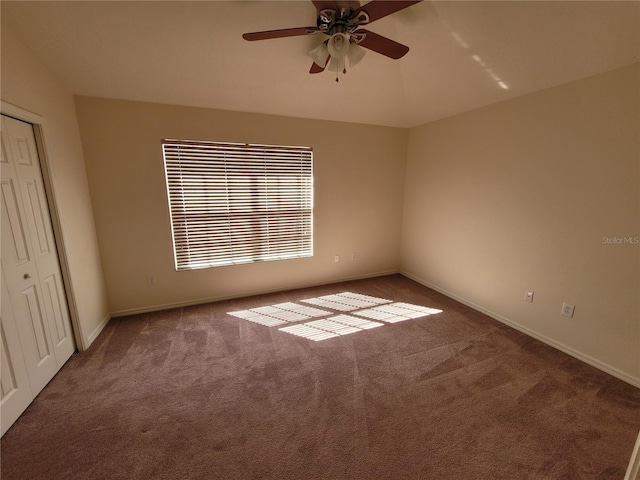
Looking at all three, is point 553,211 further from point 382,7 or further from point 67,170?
point 67,170

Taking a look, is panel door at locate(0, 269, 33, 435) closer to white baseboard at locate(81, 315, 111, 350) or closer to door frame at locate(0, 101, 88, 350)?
door frame at locate(0, 101, 88, 350)

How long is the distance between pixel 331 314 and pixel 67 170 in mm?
2937

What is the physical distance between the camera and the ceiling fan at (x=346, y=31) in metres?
1.39

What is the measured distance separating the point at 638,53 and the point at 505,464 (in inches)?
110

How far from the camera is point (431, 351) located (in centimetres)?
244

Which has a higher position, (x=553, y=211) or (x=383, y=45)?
(x=383, y=45)

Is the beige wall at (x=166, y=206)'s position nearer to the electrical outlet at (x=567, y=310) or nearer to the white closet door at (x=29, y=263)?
the white closet door at (x=29, y=263)

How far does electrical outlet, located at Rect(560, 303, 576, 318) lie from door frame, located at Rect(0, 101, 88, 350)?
4403mm

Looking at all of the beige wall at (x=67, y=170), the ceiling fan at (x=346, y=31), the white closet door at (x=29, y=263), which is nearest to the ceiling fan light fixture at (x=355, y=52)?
the ceiling fan at (x=346, y=31)

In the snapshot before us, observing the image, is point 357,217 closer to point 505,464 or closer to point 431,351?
point 431,351

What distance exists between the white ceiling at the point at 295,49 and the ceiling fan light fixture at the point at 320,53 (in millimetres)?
271

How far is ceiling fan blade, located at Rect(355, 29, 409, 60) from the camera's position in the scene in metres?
1.60

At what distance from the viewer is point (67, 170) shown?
7.66ft

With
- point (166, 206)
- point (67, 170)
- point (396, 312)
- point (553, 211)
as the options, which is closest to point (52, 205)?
point (67, 170)
